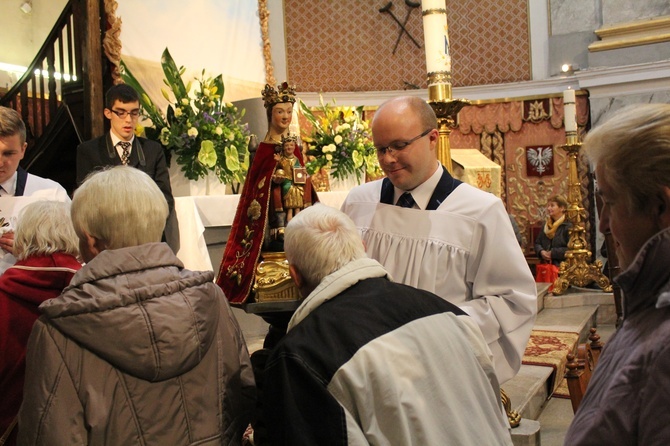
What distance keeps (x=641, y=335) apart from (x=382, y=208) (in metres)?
1.54

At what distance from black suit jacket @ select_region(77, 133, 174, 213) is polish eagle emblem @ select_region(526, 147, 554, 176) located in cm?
749

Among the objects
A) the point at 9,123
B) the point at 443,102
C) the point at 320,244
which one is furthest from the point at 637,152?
the point at 9,123

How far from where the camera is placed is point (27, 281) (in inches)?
82.0

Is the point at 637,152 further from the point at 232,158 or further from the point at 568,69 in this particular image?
the point at 568,69

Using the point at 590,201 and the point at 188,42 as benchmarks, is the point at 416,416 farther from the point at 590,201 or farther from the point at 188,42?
the point at 590,201

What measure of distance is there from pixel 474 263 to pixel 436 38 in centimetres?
115

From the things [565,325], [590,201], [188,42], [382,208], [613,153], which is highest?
[188,42]

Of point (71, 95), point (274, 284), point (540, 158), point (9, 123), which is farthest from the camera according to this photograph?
point (540, 158)

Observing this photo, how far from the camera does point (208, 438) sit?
1833 millimetres

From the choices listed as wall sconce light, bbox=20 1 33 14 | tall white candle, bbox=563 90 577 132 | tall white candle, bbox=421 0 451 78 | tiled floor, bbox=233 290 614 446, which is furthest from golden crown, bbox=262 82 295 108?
wall sconce light, bbox=20 1 33 14

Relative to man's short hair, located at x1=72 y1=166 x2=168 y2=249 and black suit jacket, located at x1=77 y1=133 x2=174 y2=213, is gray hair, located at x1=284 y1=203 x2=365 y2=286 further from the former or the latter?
black suit jacket, located at x1=77 y1=133 x2=174 y2=213

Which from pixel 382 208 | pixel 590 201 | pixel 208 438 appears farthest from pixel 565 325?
pixel 208 438

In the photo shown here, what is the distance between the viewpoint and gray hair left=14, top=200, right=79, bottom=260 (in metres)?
2.13

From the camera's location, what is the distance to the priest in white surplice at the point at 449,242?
245cm
